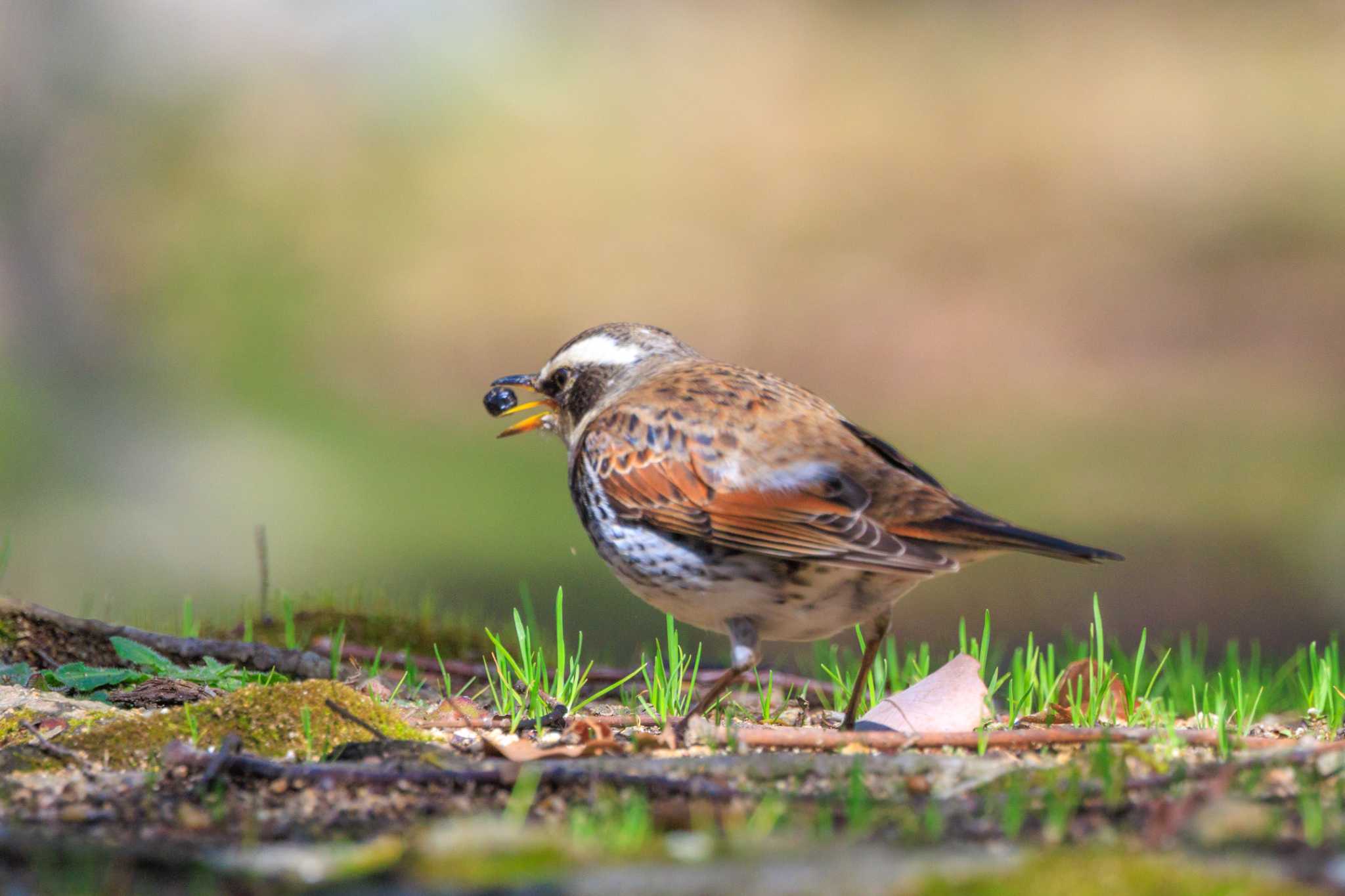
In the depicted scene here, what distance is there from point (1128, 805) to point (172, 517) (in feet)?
57.2

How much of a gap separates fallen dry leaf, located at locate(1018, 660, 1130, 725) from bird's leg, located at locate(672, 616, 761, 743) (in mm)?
1048

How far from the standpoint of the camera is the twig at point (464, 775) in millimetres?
3859

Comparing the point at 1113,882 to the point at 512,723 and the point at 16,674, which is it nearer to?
the point at 512,723

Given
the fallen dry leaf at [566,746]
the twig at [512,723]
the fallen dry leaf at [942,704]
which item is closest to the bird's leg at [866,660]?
the fallen dry leaf at [942,704]

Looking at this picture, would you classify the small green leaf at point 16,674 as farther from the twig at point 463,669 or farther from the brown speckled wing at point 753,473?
the brown speckled wing at point 753,473

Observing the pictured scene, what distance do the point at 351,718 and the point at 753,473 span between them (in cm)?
190

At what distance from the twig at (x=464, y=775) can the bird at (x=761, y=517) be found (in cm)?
101

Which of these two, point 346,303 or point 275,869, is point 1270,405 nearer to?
point 346,303

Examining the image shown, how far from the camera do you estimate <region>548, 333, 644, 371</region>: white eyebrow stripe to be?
7.00m

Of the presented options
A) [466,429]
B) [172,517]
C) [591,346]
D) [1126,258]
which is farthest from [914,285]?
[591,346]

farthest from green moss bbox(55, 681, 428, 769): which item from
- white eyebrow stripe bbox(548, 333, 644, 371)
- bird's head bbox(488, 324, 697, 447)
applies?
white eyebrow stripe bbox(548, 333, 644, 371)

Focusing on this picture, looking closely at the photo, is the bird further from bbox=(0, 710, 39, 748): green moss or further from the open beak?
bbox=(0, 710, 39, 748): green moss

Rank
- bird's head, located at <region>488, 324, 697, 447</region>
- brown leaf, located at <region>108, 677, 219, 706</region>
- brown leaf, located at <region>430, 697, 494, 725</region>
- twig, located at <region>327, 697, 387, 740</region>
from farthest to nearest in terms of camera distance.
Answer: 1. bird's head, located at <region>488, 324, 697, 447</region>
2. brown leaf, located at <region>108, 677, 219, 706</region>
3. brown leaf, located at <region>430, 697, 494, 725</region>
4. twig, located at <region>327, 697, 387, 740</region>

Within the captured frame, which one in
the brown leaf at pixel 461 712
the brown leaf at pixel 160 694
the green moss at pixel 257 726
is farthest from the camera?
the brown leaf at pixel 160 694
